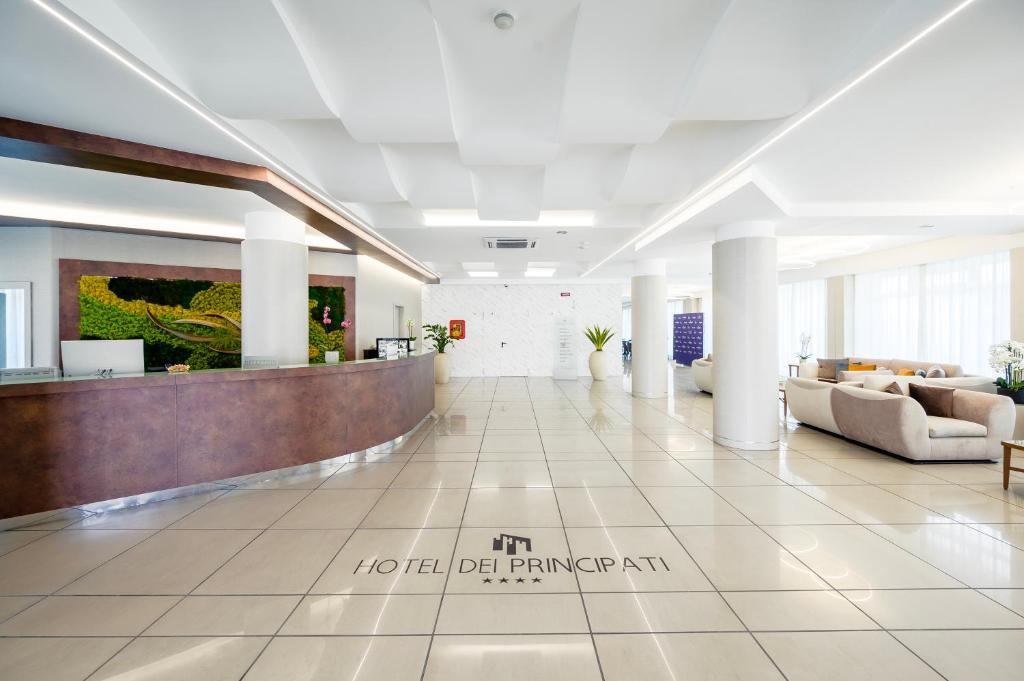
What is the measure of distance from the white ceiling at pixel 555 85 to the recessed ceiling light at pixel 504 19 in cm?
5

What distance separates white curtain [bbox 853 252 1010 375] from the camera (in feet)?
26.0

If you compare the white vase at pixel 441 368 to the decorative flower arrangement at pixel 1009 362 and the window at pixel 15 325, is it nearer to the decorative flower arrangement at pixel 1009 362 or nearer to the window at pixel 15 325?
the window at pixel 15 325

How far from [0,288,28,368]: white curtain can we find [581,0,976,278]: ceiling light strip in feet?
32.1

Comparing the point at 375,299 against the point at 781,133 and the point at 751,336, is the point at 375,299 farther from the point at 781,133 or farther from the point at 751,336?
the point at 781,133

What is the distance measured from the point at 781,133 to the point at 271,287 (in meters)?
5.80

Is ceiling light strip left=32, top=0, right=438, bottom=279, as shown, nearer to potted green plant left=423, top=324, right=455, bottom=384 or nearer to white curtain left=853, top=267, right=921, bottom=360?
potted green plant left=423, top=324, right=455, bottom=384

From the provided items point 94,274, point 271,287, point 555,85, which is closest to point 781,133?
point 555,85

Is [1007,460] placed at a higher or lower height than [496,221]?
lower

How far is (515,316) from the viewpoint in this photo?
552 inches

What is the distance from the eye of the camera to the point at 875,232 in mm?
6375

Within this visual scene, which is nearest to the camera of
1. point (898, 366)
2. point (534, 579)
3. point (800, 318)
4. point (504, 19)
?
point (504, 19)

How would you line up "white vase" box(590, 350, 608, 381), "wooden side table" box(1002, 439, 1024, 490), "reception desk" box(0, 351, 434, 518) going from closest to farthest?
"reception desk" box(0, 351, 434, 518)
"wooden side table" box(1002, 439, 1024, 490)
"white vase" box(590, 350, 608, 381)

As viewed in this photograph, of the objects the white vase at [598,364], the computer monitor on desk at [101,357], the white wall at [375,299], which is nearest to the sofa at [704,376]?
the white vase at [598,364]

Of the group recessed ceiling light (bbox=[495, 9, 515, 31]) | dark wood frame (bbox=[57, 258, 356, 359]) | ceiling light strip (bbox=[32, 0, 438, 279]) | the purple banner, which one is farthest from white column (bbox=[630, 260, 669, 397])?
dark wood frame (bbox=[57, 258, 356, 359])
